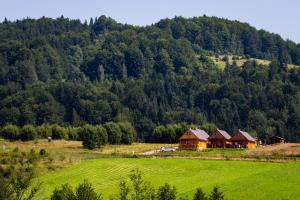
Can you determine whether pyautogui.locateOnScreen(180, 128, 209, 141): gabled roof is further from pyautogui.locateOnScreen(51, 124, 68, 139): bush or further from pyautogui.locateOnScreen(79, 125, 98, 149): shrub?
pyautogui.locateOnScreen(51, 124, 68, 139): bush

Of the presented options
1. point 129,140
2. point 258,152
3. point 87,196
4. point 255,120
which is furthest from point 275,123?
point 87,196

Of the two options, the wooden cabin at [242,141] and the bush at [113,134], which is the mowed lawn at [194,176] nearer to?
the wooden cabin at [242,141]

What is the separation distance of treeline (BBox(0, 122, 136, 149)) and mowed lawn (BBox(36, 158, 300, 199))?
28.2 m

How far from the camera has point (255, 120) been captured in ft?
636

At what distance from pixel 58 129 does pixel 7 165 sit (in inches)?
2493

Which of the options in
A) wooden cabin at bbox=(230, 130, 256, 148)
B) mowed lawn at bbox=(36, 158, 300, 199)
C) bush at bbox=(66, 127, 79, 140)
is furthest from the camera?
bush at bbox=(66, 127, 79, 140)

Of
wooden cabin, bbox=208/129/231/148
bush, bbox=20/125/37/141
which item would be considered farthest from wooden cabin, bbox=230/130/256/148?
bush, bbox=20/125/37/141

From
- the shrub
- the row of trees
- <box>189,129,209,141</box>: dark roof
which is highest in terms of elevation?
<box>189,129,209,141</box>: dark roof

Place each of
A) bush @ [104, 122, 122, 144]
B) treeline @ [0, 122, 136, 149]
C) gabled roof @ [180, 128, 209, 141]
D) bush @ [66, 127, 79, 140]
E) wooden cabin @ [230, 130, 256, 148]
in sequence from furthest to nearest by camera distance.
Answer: bush @ [66, 127, 79, 140]
bush @ [104, 122, 122, 144]
wooden cabin @ [230, 130, 256, 148]
treeline @ [0, 122, 136, 149]
gabled roof @ [180, 128, 209, 141]

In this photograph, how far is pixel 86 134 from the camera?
114 m

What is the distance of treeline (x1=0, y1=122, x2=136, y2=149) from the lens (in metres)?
115

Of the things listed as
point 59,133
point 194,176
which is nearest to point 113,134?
point 59,133

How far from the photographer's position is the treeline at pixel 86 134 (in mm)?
114562

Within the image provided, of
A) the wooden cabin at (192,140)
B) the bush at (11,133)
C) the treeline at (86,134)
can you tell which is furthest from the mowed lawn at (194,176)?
the bush at (11,133)
